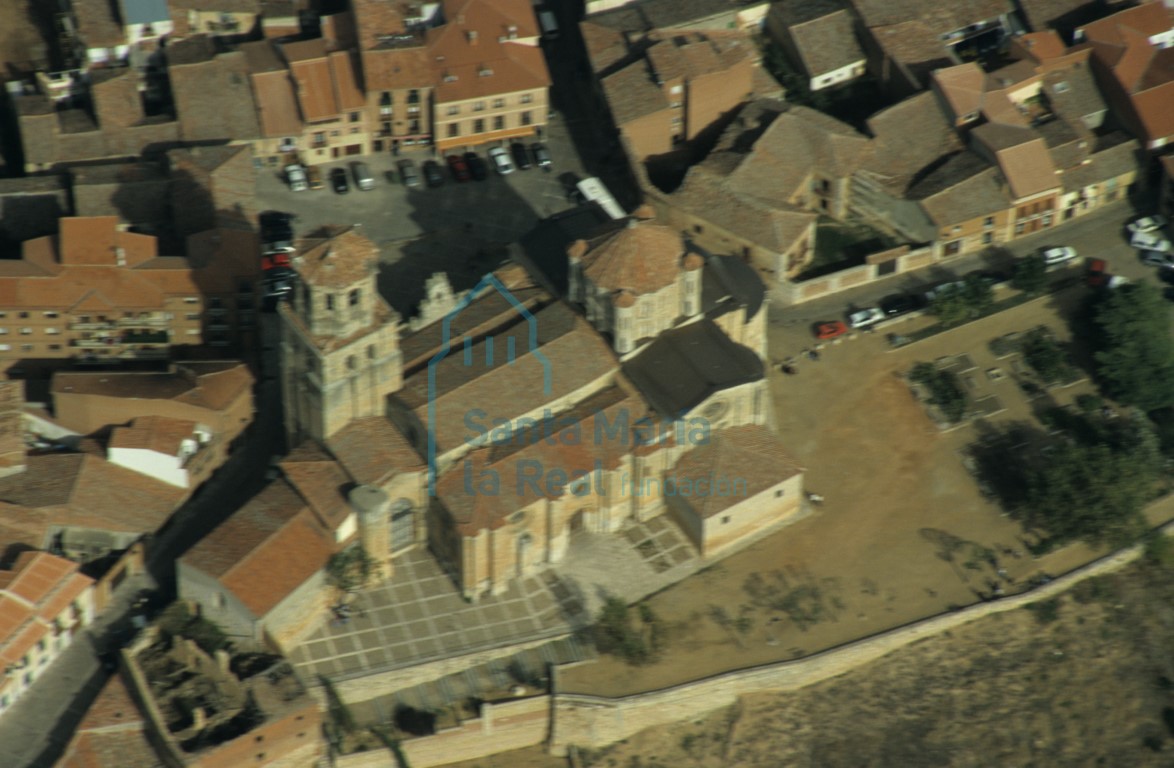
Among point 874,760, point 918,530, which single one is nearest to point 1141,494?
point 918,530

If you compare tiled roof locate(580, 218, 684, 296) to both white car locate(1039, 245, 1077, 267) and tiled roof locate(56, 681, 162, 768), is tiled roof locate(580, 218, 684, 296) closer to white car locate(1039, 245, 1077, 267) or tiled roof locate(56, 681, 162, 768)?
white car locate(1039, 245, 1077, 267)

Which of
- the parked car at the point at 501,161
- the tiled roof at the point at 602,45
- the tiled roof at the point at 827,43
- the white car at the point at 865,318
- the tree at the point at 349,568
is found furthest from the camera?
the tiled roof at the point at 827,43

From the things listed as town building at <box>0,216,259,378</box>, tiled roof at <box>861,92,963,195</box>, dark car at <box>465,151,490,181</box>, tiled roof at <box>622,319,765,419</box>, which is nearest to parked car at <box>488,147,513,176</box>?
dark car at <box>465,151,490,181</box>

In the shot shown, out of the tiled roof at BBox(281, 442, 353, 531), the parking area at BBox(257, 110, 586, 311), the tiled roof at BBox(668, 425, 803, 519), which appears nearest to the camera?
the tiled roof at BBox(281, 442, 353, 531)

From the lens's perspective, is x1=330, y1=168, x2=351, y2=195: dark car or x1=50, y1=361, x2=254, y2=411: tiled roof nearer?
x1=50, y1=361, x2=254, y2=411: tiled roof

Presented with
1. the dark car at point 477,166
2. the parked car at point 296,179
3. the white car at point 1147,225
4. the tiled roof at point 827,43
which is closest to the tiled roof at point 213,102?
the parked car at point 296,179

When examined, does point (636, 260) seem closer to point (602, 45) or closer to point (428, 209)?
point (428, 209)

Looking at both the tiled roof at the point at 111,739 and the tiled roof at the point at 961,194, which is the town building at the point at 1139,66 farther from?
the tiled roof at the point at 111,739
